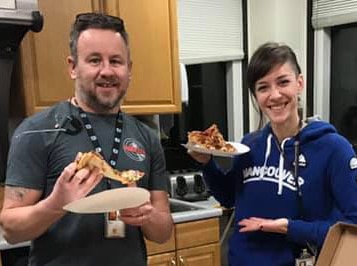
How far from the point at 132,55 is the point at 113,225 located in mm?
1620

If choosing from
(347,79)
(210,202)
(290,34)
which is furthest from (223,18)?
(210,202)

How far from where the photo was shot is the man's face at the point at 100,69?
1.28 metres

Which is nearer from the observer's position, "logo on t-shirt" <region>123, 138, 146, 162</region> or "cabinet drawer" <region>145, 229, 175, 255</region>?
"logo on t-shirt" <region>123, 138, 146, 162</region>

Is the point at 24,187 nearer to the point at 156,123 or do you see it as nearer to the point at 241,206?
the point at 241,206

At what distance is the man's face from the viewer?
4.21 ft

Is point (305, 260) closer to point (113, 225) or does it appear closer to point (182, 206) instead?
point (113, 225)

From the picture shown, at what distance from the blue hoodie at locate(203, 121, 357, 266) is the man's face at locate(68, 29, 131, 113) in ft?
1.82

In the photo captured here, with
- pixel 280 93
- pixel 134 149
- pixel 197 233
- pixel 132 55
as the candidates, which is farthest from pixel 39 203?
pixel 132 55

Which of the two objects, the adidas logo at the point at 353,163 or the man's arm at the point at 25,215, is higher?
the adidas logo at the point at 353,163

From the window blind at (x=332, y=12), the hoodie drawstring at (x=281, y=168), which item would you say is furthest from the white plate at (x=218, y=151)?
the window blind at (x=332, y=12)

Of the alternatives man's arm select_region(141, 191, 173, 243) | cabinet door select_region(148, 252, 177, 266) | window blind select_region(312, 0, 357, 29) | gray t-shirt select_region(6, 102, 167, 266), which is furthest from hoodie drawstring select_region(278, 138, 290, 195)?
window blind select_region(312, 0, 357, 29)

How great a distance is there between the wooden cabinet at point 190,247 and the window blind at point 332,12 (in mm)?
1713

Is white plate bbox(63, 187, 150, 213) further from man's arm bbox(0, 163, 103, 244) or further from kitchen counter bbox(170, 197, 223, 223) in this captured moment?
kitchen counter bbox(170, 197, 223, 223)

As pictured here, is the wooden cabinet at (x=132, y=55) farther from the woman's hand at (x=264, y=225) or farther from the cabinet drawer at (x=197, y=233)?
the woman's hand at (x=264, y=225)
